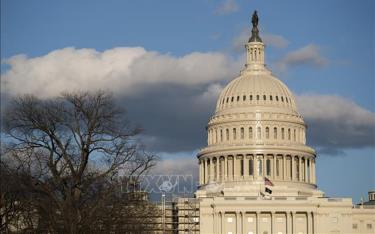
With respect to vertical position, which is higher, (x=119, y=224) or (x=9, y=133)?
(x=9, y=133)

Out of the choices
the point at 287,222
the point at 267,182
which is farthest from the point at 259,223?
the point at 267,182

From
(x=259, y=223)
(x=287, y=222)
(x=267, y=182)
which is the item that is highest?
(x=267, y=182)

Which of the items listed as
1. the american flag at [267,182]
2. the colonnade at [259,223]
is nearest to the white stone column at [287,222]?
the colonnade at [259,223]

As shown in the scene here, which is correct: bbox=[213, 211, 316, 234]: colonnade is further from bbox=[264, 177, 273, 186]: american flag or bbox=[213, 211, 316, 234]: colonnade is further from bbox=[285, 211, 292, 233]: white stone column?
bbox=[264, 177, 273, 186]: american flag

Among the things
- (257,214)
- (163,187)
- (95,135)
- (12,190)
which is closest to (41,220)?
(12,190)

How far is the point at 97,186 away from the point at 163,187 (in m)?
66.9

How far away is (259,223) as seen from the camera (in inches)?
7495

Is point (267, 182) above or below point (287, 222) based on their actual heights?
above

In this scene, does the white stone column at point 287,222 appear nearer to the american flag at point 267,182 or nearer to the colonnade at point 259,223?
the colonnade at point 259,223

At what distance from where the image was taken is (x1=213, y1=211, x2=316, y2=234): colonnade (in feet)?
623

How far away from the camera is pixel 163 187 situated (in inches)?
5778

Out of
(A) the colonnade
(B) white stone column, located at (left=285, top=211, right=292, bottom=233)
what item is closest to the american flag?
(A) the colonnade

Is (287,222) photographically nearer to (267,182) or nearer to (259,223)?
(259,223)

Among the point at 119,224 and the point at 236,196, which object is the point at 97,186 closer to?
the point at 119,224
